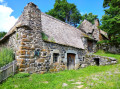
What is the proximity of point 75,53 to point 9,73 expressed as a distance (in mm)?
6605

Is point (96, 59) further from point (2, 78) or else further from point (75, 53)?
point (2, 78)

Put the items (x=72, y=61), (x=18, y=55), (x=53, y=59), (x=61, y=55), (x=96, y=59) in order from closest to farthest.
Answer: (x=18, y=55) → (x=53, y=59) → (x=61, y=55) → (x=72, y=61) → (x=96, y=59)

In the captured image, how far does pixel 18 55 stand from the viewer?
648 cm

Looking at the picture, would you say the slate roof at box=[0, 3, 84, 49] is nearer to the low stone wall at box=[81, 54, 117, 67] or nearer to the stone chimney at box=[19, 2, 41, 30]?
the stone chimney at box=[19, 2, 41, 30]

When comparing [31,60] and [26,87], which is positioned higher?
[31,60]

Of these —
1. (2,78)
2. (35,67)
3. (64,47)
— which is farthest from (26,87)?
(64,47)

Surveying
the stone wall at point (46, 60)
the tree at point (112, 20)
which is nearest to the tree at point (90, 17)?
the tree at point (112, 20)

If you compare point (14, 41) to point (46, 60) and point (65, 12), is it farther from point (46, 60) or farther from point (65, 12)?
point (65, 12)

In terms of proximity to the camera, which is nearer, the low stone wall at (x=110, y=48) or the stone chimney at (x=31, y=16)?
the stone chimney at (x=31, y=16)

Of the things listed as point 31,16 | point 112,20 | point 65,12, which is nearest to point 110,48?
point 112,20

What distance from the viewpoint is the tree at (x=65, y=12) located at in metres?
26.1

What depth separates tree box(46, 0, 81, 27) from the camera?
26.1m

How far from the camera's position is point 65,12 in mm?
26938

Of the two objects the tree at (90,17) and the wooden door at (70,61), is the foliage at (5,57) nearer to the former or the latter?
the wooden door at (70,61)
